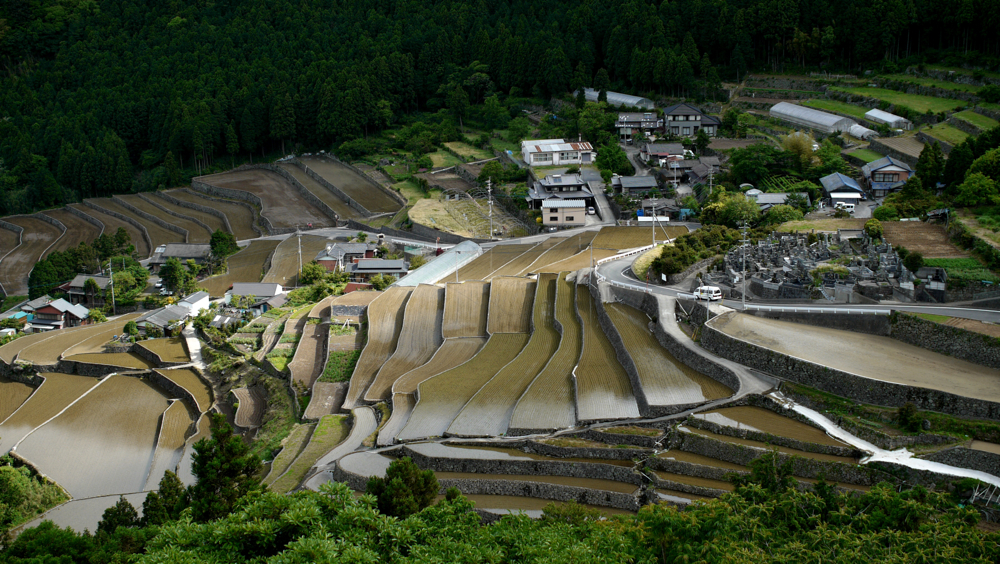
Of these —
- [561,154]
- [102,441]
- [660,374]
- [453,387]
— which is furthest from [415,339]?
[561,154]

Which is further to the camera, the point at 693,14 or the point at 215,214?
the point at 693,14

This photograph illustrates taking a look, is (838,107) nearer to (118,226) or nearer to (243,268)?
(243,268)

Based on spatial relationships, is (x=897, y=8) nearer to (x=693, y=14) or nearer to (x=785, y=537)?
(x=693, y=14)

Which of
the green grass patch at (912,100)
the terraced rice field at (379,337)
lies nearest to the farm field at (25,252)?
the terraced rice field at (379,337)

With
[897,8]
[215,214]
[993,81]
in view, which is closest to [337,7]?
[215,214]

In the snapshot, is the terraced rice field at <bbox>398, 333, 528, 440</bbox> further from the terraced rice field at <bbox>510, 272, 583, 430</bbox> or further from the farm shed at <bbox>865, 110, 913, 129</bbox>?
the farm shed at <bbox>865, 110, 913, 129</bbox>

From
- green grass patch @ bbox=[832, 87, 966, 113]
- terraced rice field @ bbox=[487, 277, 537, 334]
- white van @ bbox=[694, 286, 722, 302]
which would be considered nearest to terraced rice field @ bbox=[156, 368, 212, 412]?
terraced rice field @ bbox=[487, 277, 537, 334]

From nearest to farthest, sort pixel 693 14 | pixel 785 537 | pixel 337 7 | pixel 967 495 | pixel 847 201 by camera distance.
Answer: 1. pixel 785 537
2. pixel 967 495
3. pixel 847 201
4. pixel 693 14
5. pixel 337 7

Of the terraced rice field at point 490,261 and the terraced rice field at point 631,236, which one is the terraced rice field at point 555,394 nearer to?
the terraced rice field at point 490,261
